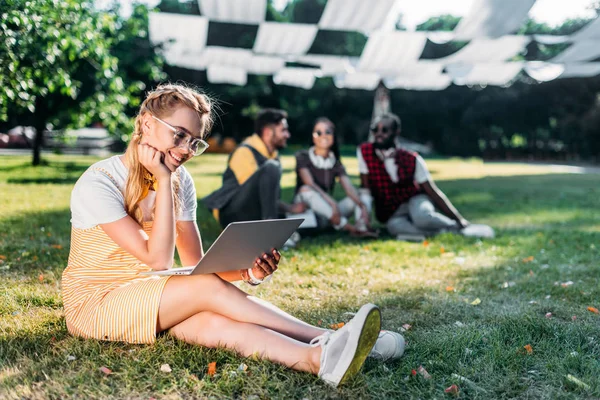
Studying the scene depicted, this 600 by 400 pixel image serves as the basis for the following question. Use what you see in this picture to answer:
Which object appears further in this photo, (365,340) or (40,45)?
(40,45)

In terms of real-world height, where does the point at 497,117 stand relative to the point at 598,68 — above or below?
below

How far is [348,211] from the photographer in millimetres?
6133

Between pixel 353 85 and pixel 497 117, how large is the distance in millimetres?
17378

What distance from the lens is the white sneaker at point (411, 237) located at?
5.77m

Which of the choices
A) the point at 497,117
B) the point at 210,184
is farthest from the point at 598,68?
the point at 497,117

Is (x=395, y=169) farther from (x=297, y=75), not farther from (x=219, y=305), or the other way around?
(x=297, y=75)

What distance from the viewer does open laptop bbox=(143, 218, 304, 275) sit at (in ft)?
7.09

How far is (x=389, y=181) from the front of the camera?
235 inches

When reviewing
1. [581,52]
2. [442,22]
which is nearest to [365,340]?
[581,52]

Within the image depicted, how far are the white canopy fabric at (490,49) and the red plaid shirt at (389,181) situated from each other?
6.33 metres

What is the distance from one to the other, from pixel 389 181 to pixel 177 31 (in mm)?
6346

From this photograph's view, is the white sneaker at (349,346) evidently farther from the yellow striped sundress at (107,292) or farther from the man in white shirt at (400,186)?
the man in white shirt at (400,186)

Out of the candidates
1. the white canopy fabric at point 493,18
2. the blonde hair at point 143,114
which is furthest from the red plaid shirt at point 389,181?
the white canopy fabric at point 493,18

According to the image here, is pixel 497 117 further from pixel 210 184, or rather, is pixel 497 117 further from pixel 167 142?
pixel 167 142
